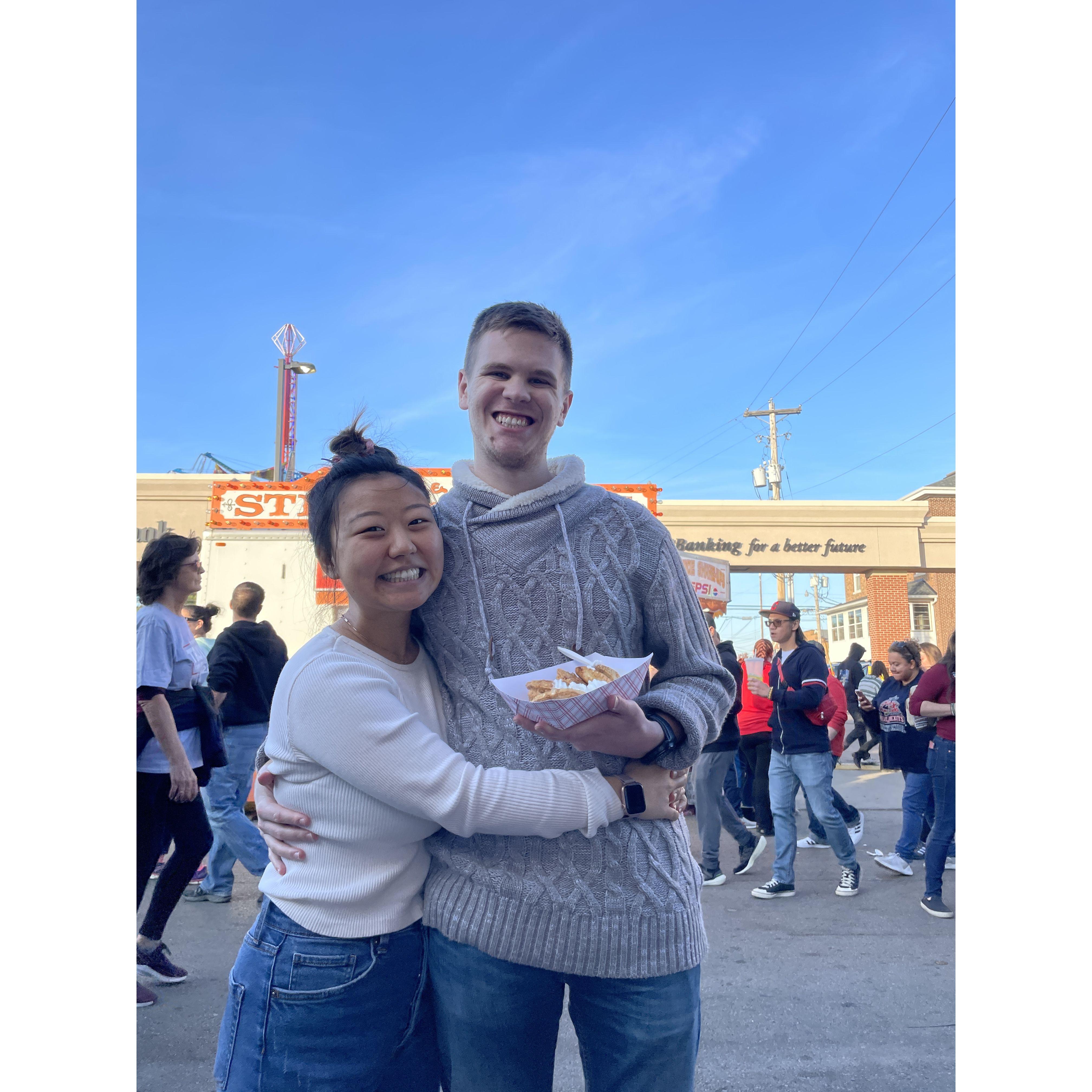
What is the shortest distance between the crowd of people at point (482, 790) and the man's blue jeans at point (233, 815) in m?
3.62

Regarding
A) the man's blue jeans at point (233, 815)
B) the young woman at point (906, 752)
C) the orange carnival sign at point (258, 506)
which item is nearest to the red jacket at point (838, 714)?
the young woman at point (906, 752)

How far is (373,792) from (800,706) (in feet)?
16.3

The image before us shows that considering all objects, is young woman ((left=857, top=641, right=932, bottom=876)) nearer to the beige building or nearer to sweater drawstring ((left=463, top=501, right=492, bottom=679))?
sweater drawstring ((left=463, top=501, right=492, bottom=679))

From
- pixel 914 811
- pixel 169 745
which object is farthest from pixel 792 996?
pixel 169 745

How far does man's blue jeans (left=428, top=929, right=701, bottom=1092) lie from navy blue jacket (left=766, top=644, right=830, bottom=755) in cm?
459

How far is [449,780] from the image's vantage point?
154 cm

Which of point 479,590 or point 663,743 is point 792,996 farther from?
point 479,590

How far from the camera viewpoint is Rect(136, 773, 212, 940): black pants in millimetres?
3889

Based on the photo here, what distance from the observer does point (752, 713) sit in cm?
741

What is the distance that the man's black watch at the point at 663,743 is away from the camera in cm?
166

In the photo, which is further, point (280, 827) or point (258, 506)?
point (258, 506)
